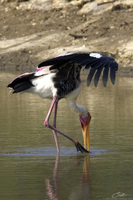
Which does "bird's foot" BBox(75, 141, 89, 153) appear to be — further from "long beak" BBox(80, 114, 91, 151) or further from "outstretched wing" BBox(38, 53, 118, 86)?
"outstretched wing" BBox(38, 53, 118, 86)

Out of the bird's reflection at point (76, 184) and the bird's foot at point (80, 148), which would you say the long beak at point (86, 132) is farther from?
the bird's reflection at point (76, 184)

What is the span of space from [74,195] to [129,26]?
16.6m

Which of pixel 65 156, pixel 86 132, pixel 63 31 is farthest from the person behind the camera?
pixel 63 31

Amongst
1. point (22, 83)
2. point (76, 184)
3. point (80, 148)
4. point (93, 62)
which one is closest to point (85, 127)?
point (80, 148)

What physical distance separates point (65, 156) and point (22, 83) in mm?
1055

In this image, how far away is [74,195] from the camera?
18.7 ft

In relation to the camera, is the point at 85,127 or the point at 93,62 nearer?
the point at 93,62

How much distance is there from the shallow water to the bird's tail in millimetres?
758

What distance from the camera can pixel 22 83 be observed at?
793cm

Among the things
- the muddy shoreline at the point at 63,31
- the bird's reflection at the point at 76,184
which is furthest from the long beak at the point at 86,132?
the muddy shoreline at the point at 63,31

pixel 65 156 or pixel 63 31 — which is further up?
pixel 65 156

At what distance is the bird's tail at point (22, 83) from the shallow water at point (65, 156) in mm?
758

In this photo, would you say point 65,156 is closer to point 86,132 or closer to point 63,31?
point 86,132

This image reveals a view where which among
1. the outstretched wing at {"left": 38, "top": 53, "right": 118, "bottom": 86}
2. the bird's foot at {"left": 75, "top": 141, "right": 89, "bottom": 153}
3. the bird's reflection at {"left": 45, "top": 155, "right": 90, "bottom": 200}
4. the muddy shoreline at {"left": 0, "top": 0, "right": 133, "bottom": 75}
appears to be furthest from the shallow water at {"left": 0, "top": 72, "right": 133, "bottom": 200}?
the muddy shoreline at {"left": 0, "top": 0, "right": 133, "bottom": 75}
